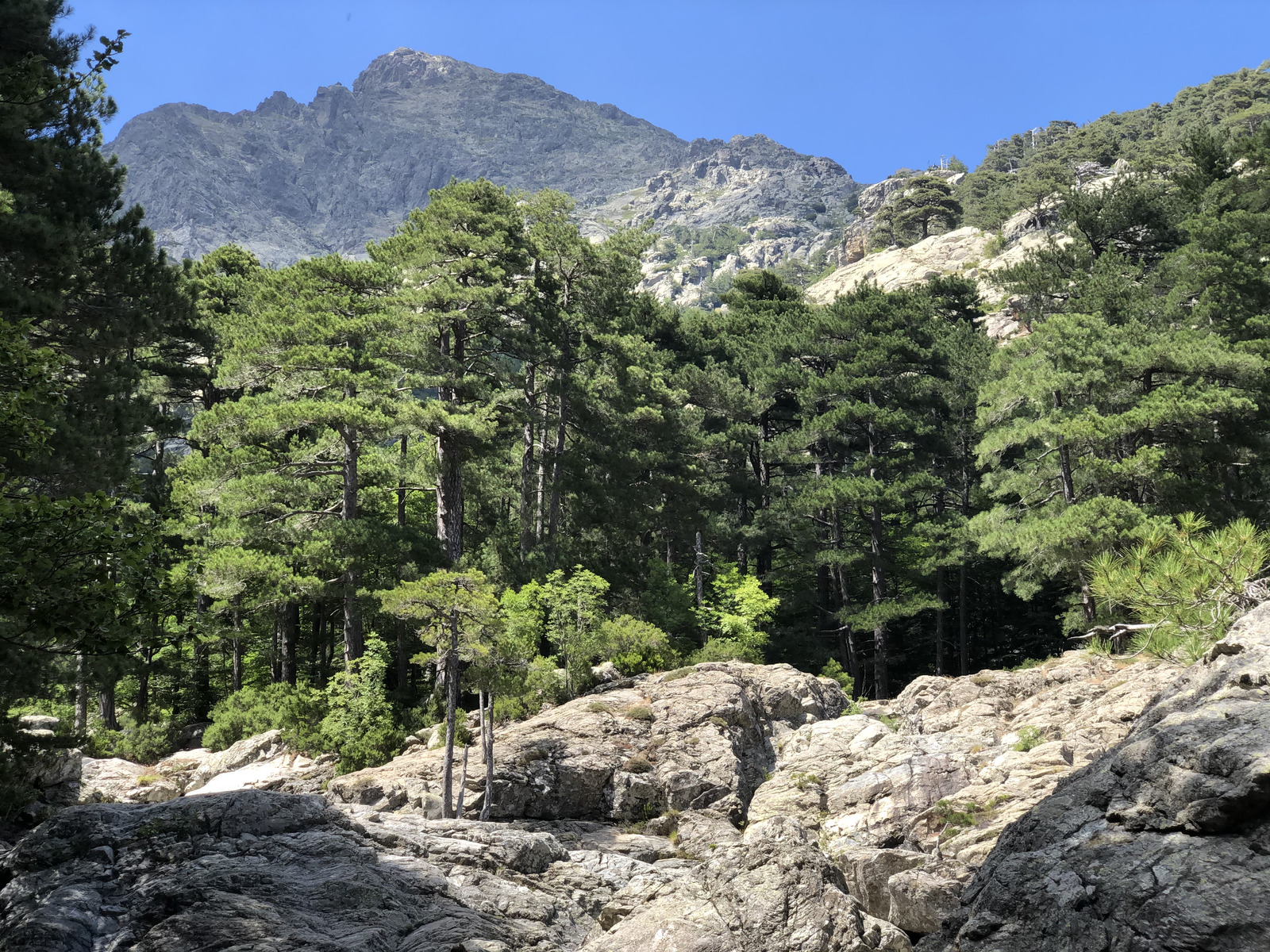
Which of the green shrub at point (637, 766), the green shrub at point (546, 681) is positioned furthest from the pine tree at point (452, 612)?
the green shrub at point (546, 681)

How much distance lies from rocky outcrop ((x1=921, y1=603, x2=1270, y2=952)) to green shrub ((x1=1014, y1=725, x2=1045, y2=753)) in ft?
25.8

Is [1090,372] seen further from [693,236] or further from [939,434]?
[693,236]

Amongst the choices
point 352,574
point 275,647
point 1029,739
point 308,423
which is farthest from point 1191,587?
point 275,647

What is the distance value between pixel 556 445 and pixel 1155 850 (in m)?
23.4

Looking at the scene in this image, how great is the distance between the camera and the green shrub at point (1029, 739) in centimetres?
1204

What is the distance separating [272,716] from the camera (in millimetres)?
19672

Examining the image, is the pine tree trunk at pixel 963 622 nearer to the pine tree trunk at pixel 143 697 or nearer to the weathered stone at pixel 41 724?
the pine tree trunk at pixel 143 697

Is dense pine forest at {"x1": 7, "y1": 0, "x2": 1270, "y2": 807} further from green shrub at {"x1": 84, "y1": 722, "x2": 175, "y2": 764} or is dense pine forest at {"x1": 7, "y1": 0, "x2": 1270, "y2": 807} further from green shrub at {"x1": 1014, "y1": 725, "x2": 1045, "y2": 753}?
green shrub at {"x1": 1014, "y1": 725, "x2": 1045, "y2": 753}

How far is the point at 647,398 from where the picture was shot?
27469 millimetres

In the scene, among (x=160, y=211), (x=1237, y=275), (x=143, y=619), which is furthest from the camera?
(x=160, y=211)

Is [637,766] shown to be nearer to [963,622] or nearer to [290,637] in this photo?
[290,637]

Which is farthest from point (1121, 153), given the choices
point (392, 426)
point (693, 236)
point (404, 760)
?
point (693, 236)

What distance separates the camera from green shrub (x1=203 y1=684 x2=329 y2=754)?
18656 mm

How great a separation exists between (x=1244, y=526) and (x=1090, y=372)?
15.0 m
